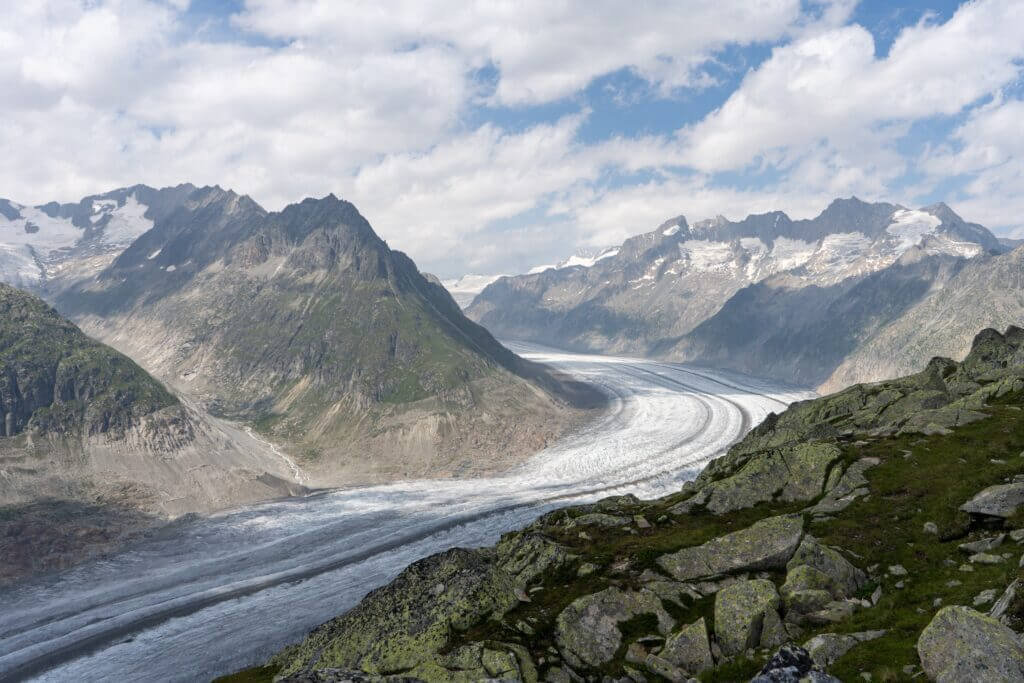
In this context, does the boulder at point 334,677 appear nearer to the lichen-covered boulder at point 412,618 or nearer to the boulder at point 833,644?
the lichen-covered boulder at point 412,618

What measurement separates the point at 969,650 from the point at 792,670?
16.5 ft

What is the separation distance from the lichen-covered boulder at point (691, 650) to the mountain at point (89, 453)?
120 m

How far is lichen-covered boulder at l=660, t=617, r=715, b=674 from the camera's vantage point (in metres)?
26.3

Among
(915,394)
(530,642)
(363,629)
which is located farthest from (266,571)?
(915,394)

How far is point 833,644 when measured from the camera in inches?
854

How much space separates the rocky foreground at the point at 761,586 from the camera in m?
21.0

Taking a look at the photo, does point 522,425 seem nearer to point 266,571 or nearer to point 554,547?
point 266,571

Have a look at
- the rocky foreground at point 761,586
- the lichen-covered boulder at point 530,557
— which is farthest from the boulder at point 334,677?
the lichen-covered boulder at point 530,557

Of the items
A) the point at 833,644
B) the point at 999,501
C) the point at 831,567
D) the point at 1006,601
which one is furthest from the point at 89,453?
the point at 1006,601

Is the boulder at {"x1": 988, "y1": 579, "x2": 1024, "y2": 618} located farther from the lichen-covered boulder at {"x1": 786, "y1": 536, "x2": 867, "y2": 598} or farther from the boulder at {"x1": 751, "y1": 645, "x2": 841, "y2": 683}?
the lichen-covered boulder at {"x1": 786, "y1": 536, "x2": 867, "y2": 598}

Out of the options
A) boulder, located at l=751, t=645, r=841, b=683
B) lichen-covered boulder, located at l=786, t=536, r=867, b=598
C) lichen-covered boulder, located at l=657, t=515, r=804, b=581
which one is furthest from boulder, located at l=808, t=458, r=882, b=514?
boulder, located at l=751, t=645, r=841, b=683

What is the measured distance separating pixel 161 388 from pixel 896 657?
609 feet

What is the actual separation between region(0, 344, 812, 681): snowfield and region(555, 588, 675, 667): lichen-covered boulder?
183 feet

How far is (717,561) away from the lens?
34.6 m
